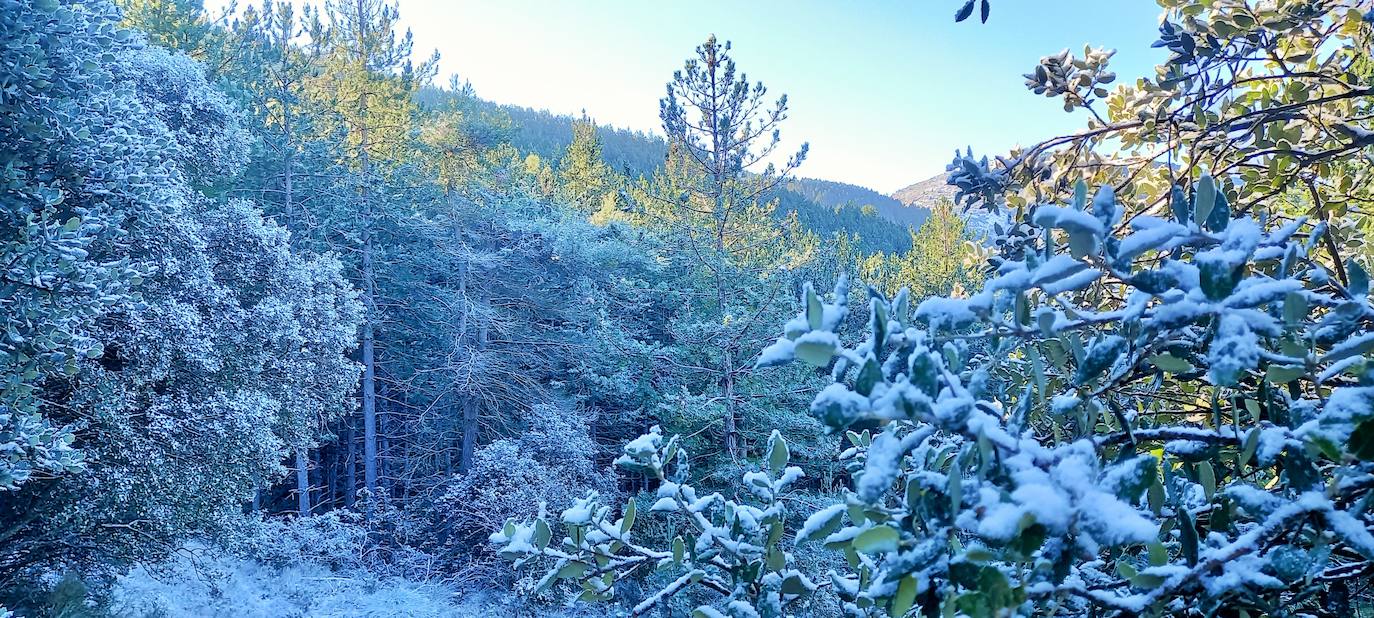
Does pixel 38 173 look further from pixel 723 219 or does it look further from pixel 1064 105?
pixel 723 219

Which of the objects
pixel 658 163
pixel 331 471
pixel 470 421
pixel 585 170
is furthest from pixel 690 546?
pixel 658 163

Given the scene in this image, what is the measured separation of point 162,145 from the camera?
6.29 meters

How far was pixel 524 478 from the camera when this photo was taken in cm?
972

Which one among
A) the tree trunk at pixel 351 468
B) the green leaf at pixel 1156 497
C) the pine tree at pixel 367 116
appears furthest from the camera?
the tree trunk at pixel 351 468

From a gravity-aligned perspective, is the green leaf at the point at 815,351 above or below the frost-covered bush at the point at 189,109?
below

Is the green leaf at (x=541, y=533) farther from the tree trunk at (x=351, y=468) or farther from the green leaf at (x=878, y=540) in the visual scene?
the tree trunk at (x=351, y=468)

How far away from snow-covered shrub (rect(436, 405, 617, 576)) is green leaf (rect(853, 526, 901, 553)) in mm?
9171

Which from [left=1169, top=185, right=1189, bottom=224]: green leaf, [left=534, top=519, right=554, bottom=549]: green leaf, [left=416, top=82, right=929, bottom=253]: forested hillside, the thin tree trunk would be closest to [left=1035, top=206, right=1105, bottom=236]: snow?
[left=1169, top=185, right=1189, bottom=224]: green leaf

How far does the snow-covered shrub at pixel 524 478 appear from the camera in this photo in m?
9.62

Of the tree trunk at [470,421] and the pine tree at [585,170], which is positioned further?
the pine tree at [585,170]

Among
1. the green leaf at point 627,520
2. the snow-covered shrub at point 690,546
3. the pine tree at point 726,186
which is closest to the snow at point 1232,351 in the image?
the snow-covered shrub at point 690,546

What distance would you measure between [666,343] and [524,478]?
134 inches

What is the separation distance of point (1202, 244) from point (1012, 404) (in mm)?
934

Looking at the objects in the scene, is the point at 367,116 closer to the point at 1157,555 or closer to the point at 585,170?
the point at 585,170
